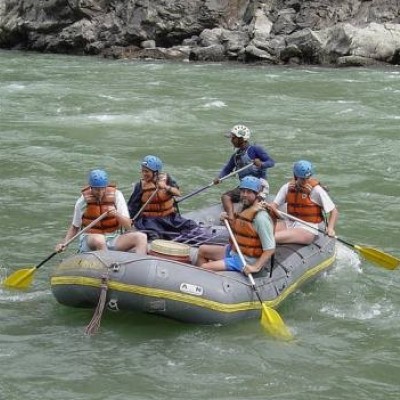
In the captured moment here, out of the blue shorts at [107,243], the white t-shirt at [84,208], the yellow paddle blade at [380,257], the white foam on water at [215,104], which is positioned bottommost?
the white foam on water at [215,104]

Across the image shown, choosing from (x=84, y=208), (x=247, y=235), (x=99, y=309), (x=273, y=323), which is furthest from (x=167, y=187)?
(x=273, y=323)

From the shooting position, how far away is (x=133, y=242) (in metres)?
8.02

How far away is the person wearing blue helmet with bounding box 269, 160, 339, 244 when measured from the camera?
8.81 metres

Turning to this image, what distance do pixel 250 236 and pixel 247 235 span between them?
0.03 meters

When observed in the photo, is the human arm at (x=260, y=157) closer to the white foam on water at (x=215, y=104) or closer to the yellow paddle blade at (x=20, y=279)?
the yellow paddle blade at (x=20, y=279)

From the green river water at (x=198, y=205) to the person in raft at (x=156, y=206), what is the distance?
1.22 meters

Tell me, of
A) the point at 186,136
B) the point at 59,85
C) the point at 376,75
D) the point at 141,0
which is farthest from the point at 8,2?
the point at 186,136

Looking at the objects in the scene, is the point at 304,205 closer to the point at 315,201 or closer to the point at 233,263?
the point at 315,201

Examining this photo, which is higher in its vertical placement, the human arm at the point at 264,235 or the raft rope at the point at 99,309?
the human arm at the point at 264,235

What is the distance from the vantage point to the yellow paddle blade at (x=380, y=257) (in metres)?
8.83

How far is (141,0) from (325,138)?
2076cm

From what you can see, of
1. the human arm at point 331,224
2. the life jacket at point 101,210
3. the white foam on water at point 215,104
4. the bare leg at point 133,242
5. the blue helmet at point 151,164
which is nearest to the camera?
the bare leg at point 133,242

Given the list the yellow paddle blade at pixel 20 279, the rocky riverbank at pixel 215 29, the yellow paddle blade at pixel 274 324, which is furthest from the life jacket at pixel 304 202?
the rocky riverbank at pixel 215 29

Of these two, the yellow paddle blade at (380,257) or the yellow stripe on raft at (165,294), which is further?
the yellow paddle blade at (380,257)
